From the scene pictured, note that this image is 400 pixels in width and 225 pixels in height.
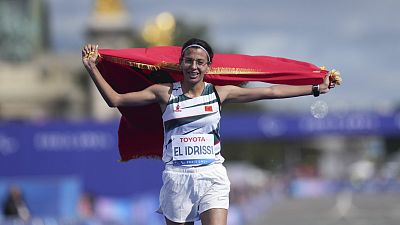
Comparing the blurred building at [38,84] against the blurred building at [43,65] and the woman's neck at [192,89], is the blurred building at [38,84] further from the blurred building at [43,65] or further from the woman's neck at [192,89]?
the woman's neck at [192,89]

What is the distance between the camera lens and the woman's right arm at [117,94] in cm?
807

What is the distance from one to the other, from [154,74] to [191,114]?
3.19 feet

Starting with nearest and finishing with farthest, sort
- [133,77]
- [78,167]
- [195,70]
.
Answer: [195,70] → [133,77] → [78,167]

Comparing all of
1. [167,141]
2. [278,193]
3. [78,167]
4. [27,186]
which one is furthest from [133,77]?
[278,193]

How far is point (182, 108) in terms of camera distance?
807cm

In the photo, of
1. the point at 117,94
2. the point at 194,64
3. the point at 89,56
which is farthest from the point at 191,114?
the point at 89,56

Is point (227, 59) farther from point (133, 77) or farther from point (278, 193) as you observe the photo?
point (278, 193)

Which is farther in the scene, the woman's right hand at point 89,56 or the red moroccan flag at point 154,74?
the red moroccan flag at point 154,74

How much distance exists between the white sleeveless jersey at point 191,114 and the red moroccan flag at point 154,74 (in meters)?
0.67

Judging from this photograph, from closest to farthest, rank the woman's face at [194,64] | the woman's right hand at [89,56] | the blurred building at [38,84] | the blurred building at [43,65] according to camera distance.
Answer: the woman's face at [194,64] → the woman's right hand at [89,56] → the blurred building at [43,65] → the blurred building at [38,84]

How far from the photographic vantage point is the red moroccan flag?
8.88 m

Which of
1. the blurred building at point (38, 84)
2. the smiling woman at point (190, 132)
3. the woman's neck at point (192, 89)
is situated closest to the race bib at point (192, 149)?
the smiling woman at point (190, 132)

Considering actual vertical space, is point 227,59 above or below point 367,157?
above

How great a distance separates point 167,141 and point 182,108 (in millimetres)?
323
